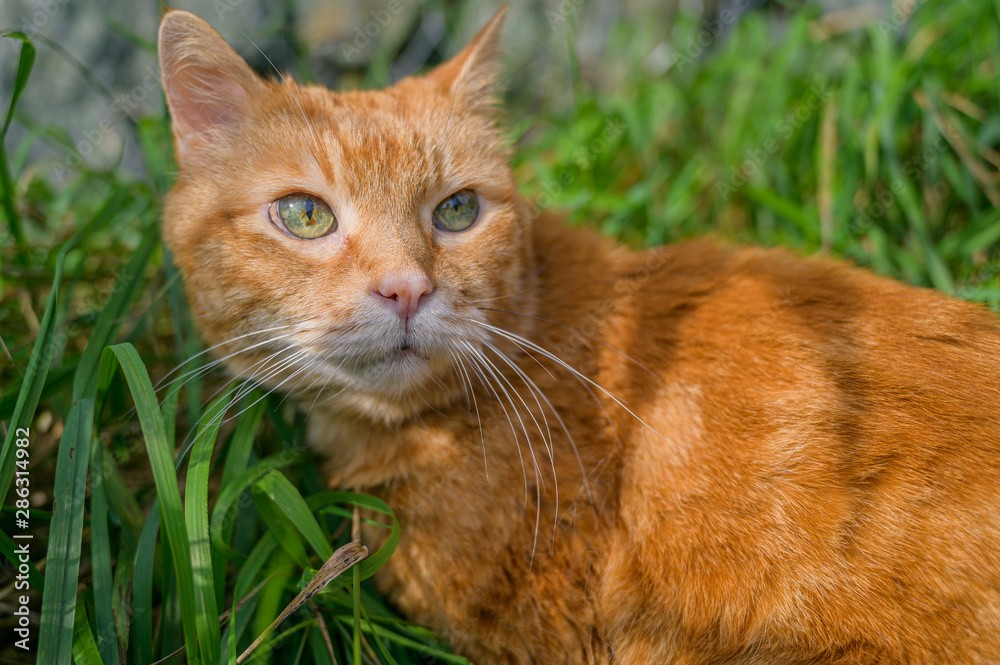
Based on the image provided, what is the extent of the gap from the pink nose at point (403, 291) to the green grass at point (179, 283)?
550mm

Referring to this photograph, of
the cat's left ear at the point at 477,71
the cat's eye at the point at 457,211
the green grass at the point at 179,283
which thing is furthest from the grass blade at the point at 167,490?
the cat's left ear at the point at 477,71

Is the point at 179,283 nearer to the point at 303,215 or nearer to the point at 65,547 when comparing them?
the point at 303,215

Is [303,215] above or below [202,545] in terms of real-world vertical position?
above

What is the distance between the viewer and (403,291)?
1.35 meters

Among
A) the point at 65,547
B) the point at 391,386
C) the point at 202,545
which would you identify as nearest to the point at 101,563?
the point at 65,547

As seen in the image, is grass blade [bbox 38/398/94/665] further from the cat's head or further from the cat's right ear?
the cat's right ear

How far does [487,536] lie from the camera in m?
1.57

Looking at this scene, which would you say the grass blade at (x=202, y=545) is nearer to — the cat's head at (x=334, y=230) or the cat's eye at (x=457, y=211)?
the cat's head at (x=334, y=230)

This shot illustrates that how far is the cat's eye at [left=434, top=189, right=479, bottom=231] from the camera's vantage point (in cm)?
171

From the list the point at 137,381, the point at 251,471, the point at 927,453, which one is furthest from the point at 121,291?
the point at 927,453

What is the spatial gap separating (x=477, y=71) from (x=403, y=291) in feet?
3.15

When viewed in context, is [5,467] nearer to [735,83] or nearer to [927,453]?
[927,453]

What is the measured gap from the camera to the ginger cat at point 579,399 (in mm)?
1379

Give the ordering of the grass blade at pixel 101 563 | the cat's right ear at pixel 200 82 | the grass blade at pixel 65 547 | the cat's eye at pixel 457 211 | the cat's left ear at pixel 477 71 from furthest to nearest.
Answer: the cat's left ear at pixel 477 71 < the cat's eye at pixel 457 211 < the cat's right ear at pixel 200 82 < the grass blade at pixel 101 563 < the grass blade at pixel 65 547
